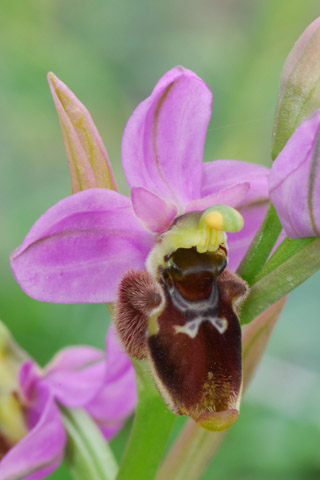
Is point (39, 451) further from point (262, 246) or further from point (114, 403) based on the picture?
point (262, 246)

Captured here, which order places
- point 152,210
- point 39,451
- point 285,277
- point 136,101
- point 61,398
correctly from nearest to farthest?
1. point 285,277
2. point 152,210
3. point 39,451
4. point 61,398
5. point 136,101

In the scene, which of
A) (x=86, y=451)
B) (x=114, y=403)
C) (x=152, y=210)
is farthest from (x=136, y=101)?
(x=152, y=210)

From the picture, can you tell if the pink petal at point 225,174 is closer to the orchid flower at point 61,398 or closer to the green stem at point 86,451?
the orchid flower at point 61,398

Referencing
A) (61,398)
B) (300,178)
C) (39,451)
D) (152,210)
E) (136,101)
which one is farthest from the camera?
(136,101)

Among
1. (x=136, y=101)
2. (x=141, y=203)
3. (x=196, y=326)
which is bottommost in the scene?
(x=136, y=101)

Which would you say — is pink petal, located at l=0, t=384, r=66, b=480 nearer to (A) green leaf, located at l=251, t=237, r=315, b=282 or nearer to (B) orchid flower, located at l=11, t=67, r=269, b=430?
(B) orchid flower, located at l=11, t=67, r=269, b=430

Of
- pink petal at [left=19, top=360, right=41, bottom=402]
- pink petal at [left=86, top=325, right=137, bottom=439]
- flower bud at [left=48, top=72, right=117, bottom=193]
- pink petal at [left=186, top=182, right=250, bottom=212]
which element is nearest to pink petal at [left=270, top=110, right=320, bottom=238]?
pink petal at [left=186, top=182, right=250, bottom=212]

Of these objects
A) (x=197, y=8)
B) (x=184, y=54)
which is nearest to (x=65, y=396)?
(x=184, y=54)
